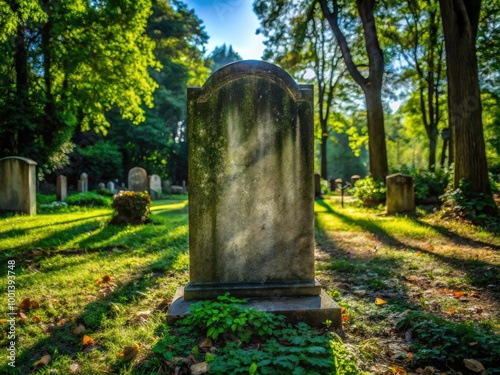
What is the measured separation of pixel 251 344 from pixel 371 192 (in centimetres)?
1138

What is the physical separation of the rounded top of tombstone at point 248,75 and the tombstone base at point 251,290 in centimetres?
186

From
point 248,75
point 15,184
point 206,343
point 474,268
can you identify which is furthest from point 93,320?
point 15,184

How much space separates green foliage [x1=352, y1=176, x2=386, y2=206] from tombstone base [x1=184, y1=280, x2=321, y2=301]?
10298 mm

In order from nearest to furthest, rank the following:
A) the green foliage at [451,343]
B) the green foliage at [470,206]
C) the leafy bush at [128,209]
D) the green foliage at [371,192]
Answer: the green foliage at [451,343], the green foliage at [470,206], the leafy bush at [128,209], the green foliage at [371,192]

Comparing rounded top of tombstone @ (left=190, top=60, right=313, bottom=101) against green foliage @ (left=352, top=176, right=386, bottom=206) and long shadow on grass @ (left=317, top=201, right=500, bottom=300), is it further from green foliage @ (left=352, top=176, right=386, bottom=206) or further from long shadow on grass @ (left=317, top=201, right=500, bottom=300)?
green foliage @ (left=352, top=176, right=386, bottom=206)

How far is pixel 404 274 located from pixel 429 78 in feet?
67.8

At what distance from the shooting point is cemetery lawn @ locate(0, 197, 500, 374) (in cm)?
240

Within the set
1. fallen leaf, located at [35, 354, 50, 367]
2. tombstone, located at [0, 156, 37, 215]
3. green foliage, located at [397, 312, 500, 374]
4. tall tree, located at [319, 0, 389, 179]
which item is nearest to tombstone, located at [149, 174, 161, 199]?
tombstone, located at [0, 156, 37, 215]

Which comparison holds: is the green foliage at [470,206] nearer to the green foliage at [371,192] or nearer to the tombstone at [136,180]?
the green foliage at [371,192]

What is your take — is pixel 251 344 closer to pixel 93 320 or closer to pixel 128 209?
pixel 93 320

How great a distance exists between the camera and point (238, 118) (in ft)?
10.6

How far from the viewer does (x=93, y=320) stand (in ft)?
10.2

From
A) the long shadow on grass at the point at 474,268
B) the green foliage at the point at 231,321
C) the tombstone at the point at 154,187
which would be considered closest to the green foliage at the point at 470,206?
the long shadow on grass at the point at 474,268

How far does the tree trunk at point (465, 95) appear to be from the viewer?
8.23 meters
